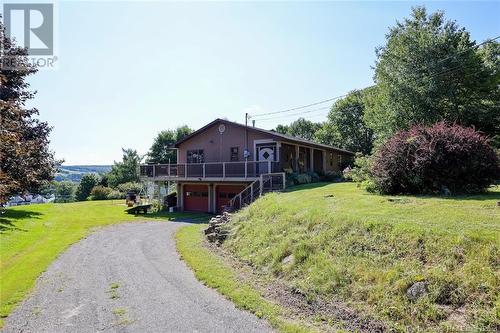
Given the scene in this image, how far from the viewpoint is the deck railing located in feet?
72.5

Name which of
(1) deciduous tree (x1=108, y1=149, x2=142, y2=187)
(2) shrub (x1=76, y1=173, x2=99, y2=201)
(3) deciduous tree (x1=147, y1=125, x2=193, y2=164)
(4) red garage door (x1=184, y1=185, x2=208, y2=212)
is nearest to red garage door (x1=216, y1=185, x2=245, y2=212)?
(4) red garage door (x1=184, y1=185, x2=208, y2=212)

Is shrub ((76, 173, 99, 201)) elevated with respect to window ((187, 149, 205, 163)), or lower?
lower

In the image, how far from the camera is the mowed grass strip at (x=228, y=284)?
6.10 metres

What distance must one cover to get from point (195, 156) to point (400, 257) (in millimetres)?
22297

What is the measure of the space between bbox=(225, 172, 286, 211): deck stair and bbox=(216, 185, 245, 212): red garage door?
3.82 m

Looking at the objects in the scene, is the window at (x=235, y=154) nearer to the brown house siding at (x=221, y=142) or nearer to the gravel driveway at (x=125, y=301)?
the brown house siding at (x=221, y=142)

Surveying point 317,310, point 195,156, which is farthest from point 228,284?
point 195,156

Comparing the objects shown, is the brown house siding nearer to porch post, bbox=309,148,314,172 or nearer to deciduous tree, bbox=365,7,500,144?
porch post, bbox=309,148,314,172

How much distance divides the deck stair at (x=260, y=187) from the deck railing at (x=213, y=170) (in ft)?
3.11

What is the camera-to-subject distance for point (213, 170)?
2428 centimetres

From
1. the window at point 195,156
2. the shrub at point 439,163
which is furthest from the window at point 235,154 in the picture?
the shrub at point 439,163

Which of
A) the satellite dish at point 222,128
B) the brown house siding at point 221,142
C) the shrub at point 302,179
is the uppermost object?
the satellite dish at point 222,128

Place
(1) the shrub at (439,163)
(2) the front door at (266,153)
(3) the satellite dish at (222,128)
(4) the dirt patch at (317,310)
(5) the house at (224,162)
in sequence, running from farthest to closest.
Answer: (3) the satellite dish at (222,128) → (2) the front door at (266,153) → (5) the house at (224,162) → (1) the shrub at (439,163) → (4) the dirt patch at (317,310)

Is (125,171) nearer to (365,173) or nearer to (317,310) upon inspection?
(365,173)
